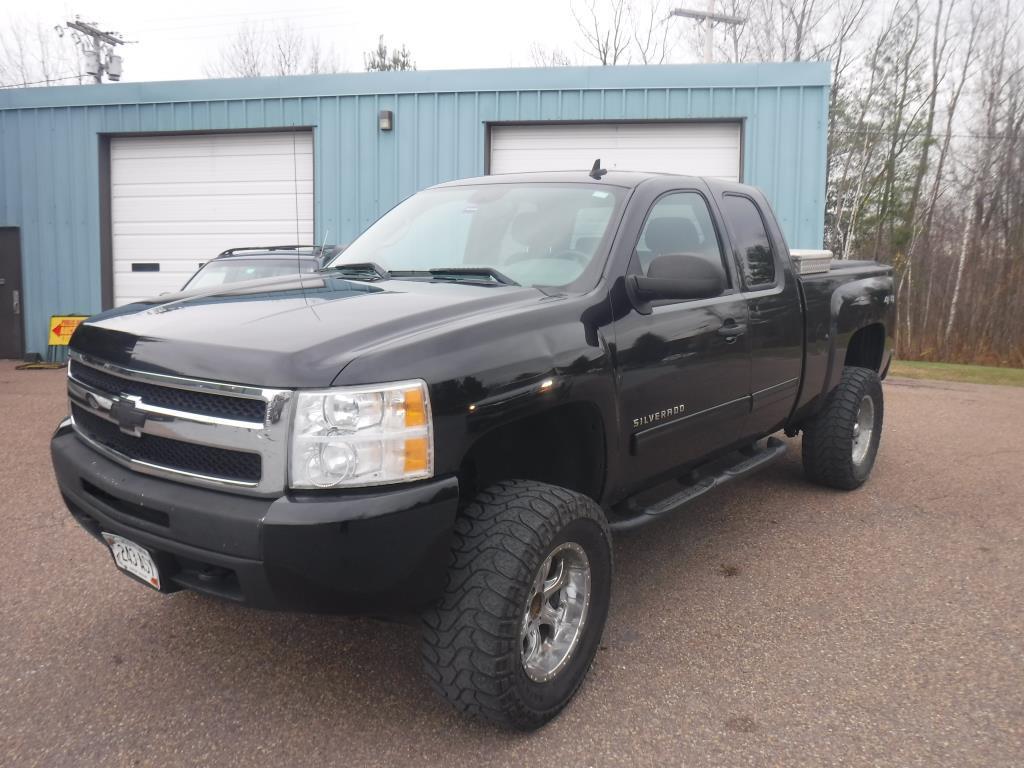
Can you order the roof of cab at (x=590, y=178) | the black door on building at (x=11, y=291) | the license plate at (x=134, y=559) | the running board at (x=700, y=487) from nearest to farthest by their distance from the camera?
the license plate at (x=134, y=559)
the running board at (x=700, y=487)
the roof of cab at (x=590, y=178)
the black door on building at (x=11, y=291)

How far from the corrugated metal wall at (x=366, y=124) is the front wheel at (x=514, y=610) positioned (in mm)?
9014

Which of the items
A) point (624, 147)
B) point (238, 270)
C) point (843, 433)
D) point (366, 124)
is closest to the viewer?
point (843, 433)

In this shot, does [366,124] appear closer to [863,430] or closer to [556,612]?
[863,430]

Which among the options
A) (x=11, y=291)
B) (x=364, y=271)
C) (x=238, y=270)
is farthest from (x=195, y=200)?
(x=364, y=271)

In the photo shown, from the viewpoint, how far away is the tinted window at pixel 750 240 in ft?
14.4

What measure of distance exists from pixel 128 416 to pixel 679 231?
2509 mm

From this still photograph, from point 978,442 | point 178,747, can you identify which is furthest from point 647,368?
point 978,442

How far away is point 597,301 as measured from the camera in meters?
3.28

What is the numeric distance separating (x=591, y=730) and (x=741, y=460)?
2.22 metres

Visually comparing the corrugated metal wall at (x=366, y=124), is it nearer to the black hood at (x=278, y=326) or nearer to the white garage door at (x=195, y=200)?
the white garage door at (x=195, y=200)

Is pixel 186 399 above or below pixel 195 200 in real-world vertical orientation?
below

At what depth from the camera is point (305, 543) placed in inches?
92.3

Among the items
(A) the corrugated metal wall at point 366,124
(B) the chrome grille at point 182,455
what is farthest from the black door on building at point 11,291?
(B) the chrome grille at point 182,455

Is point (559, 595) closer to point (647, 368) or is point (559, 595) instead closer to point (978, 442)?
point (647, 368)
